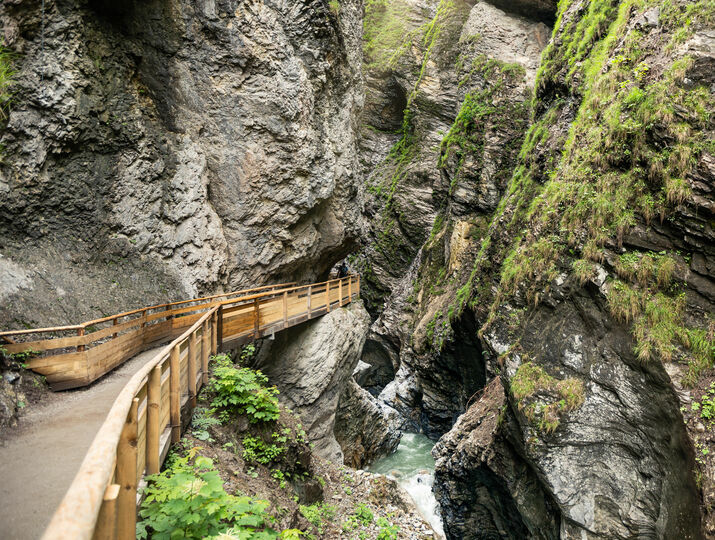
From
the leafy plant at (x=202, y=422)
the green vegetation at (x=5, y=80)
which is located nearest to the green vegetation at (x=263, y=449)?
the leafy plant at (x=202, y=422)

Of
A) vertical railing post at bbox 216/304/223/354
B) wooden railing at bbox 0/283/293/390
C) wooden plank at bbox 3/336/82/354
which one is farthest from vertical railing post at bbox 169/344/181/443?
vertical railing post at bbox 216/304/223/354

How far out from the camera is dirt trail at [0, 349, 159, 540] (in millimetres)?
2752

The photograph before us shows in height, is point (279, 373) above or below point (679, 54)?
below

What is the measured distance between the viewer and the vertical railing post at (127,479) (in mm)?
1938

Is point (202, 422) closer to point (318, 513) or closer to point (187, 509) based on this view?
point (187, 509)

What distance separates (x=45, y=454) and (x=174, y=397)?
119cm

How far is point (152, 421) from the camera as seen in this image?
3.25 metres

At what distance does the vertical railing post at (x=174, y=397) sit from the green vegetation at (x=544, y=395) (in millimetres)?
6471

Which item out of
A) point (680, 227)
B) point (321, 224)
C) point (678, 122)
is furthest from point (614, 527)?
point (321, 224)

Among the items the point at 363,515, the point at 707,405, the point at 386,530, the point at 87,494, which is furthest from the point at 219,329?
the point at 707,405

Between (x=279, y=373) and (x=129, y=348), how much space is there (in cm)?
534

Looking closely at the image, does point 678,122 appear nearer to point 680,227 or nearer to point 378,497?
point 680,227

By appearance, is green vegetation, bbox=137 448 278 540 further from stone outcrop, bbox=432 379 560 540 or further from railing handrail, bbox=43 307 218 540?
stone outcrop, bbox=432 379 560 540

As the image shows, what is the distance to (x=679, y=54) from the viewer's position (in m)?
7.79
